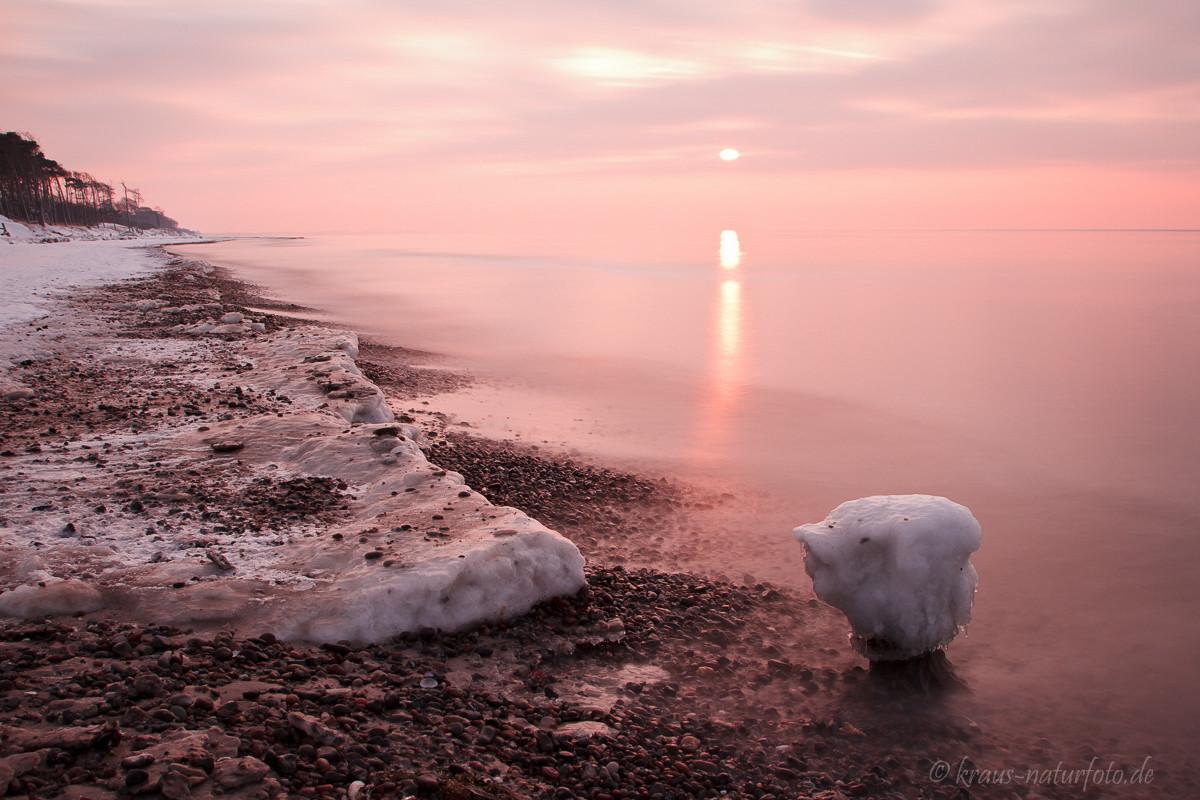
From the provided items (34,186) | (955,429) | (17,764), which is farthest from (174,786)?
(34,186)

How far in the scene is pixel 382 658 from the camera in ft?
21.1

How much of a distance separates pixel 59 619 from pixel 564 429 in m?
11.4

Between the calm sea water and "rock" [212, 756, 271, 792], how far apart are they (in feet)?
20.6

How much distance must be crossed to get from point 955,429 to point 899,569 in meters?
14.3

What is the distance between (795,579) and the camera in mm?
9836

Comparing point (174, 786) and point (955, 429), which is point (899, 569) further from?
point (955, 429)

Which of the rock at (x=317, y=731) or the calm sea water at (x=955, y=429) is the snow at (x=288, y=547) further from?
the calm sea water at (x=955, y=429)

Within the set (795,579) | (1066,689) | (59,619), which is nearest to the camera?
(59,619)

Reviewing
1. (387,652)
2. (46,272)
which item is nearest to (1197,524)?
(387,652)

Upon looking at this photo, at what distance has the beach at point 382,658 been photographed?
4961mm

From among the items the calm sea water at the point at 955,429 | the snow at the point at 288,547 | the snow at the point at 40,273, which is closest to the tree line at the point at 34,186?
the snow at the point at 40,273

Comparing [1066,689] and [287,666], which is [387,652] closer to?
[287,666]

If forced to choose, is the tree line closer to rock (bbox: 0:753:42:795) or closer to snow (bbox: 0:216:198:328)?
snow (bbox: 0:216:198:328)

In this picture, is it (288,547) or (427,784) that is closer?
(427,784)
